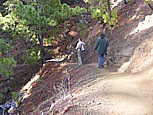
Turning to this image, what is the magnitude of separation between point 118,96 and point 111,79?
2.37m

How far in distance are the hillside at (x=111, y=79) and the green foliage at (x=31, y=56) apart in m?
1.24

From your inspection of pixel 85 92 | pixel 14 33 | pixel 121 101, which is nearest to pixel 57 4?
pixel 14 33

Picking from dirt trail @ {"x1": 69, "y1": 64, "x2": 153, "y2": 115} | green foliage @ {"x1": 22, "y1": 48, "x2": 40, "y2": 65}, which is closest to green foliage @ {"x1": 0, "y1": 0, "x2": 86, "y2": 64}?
green foliage @ {"x1": 22, "y1": 48, "x2": 40, "y2": 65}

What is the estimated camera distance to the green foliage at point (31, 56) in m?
17.2

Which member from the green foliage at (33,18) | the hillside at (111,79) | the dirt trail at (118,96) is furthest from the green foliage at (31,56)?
the dirt trail at (118,96)

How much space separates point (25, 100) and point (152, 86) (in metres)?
9.01

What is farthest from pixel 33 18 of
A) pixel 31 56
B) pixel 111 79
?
pixel 111 79

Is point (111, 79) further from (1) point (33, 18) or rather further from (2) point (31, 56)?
(2) point (31, 56)

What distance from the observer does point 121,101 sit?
25.4ft

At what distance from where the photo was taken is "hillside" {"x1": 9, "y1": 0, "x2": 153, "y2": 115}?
771 cm

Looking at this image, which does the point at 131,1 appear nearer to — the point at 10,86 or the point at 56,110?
the point at 10,86

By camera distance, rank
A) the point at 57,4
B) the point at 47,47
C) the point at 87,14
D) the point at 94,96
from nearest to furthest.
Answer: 1. the point at 94,96
2. the point at 57,4
3. the point at 47,47
4. the point at 87,14

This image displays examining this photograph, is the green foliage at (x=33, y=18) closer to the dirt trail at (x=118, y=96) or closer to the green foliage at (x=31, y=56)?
the green foliage at (x=31, y=56)

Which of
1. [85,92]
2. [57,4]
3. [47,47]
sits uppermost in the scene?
[57,4]
